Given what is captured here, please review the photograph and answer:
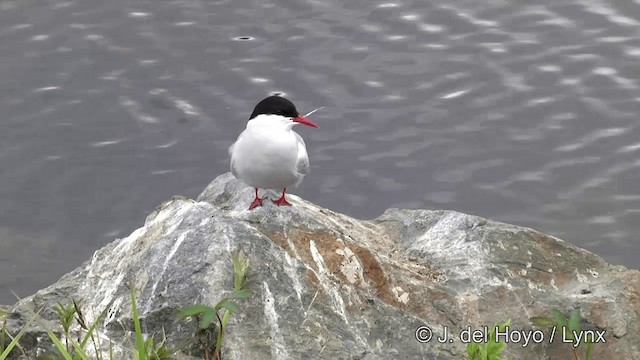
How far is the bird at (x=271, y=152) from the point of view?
736 cm

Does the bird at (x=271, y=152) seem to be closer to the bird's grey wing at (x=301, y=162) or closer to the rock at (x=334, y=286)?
the bird's grey wing at (x=301, y=162)

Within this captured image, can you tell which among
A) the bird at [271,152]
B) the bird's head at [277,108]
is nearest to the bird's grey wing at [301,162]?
the bird at [271,152]

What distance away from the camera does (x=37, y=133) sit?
12.5m

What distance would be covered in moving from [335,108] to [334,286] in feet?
20.3

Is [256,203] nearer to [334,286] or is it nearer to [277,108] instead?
[277,108]

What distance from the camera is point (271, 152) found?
24.2 ft

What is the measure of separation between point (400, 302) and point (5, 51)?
8590mm

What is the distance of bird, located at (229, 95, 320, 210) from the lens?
24.2ft

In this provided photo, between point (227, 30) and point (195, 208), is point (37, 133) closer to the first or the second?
point (227, 30)

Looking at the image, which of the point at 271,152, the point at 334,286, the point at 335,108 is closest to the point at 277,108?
the point at 271,152

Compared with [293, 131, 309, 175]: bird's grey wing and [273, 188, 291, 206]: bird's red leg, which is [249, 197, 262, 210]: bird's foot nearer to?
[273, 188, 291, 206]: bird's red leg

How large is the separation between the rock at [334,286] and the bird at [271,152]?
240 mm

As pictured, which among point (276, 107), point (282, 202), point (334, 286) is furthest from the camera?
point (276, 107)

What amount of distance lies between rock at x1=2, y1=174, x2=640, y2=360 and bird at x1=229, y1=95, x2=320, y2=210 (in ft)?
0.79
